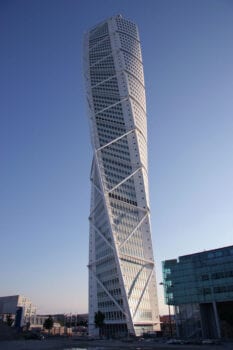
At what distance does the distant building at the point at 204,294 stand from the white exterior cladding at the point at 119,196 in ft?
42.8

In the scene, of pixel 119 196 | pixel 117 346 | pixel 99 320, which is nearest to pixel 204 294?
pixel 99 320

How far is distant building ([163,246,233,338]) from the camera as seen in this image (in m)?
82.1

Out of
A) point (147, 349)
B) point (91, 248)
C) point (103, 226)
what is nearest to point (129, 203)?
point (103, 226)

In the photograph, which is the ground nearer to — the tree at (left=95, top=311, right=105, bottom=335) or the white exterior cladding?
the tree at (left=95, top=311, right=105, bottom=335)

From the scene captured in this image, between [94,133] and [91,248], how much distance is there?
3998 centimetres

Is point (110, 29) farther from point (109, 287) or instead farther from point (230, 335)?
point (230, 335)

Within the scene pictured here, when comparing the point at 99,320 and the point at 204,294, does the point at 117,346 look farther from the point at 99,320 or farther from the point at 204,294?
the point at 99,320

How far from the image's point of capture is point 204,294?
84.8 meters

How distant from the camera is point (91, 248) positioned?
117 meters

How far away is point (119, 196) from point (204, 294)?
139ft

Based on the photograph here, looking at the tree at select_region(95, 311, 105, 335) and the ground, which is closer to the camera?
the ground

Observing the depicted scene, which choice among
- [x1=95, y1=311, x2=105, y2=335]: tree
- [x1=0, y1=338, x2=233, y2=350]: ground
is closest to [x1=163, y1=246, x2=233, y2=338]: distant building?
[x1=95, y1=311, x2=105, y2=335]: tree

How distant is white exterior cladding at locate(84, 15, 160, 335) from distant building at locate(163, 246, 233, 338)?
13.1 meters

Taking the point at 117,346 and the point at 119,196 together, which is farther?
the point at 119,196
